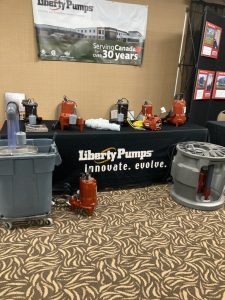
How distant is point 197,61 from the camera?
3342 mm

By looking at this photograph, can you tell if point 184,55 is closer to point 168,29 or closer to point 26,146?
point 168,29

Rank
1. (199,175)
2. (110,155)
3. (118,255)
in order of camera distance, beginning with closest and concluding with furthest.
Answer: (118,255) → (199,175) → (110,155)

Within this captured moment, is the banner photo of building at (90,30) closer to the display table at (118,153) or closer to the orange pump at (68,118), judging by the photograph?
the orange pump at (68,118)

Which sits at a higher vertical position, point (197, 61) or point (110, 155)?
point (197, 61)

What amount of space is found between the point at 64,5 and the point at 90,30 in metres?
0.40

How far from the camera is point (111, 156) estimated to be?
2689 mm

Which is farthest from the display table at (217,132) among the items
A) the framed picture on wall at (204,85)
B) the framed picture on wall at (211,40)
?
the framed picture on wall at (211,40)

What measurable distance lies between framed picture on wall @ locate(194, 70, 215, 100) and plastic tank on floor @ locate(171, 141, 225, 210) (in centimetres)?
109

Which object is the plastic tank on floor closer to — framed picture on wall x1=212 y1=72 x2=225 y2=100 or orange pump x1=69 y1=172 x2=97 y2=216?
orange pump x1=69 y1=172 x2=97 y2=216


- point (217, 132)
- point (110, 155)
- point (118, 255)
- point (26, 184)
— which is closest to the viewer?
point (118, 255)

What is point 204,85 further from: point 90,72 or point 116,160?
point 116,160

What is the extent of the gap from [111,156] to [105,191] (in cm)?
40

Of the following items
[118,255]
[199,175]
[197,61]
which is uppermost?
[197,61]

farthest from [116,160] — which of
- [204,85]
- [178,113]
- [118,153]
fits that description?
[204,85]
